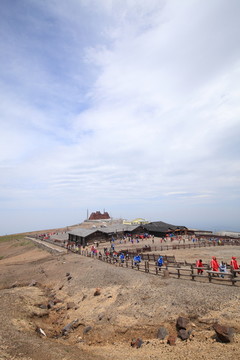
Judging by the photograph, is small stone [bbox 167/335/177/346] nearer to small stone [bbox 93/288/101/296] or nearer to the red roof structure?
small stone [bbox 93/288/101/296]

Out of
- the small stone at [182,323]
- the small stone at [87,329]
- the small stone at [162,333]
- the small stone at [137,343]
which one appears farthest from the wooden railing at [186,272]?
the small stone at [87,329]

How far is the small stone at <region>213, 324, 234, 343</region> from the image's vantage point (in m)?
9.25

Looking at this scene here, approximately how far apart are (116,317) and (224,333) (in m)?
6.88

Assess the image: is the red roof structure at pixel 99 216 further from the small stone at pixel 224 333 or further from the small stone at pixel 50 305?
the small stone at pixel 224 333

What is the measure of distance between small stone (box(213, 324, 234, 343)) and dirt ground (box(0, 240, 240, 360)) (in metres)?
0.21

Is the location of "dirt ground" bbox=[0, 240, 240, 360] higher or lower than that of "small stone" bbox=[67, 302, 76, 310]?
higher

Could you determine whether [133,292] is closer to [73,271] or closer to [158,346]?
[158,346]

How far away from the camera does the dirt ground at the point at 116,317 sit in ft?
32.9

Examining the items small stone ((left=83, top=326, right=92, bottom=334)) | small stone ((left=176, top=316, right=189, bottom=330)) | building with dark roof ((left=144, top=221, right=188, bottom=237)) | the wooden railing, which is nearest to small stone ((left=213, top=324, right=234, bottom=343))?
small stone ((left=176, top=316, right=189, bottom=330))

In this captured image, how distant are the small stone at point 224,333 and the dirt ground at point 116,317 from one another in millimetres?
211

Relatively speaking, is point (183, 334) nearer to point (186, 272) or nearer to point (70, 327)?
point (70, 327)

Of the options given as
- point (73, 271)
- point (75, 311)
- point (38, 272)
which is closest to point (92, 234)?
point (38, 272)

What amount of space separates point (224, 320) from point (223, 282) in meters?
4.98

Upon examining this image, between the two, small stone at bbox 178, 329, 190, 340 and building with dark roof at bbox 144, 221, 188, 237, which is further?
building with dark roof at bbox 144, 221, 188, 237
